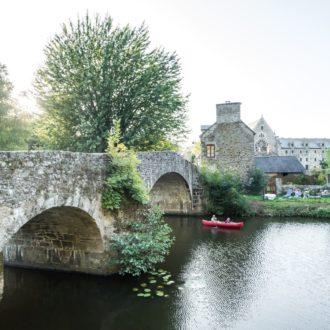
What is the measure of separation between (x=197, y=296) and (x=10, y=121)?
74.9 feet

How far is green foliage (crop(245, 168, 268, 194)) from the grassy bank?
12.8 ft

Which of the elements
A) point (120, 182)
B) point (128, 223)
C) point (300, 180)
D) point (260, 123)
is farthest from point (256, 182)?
point (260, 123)

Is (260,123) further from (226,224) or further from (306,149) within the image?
(226,224)

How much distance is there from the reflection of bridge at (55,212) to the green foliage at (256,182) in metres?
16.8

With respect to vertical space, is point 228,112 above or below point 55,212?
above

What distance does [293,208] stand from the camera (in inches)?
925

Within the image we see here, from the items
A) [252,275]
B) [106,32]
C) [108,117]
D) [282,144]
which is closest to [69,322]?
[252,275]

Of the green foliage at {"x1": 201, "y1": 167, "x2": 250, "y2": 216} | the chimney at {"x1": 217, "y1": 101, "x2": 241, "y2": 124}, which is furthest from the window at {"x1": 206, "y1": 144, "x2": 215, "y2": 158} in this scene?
the green foliage at {"x1": 201, "y1": 167, "x2": 250, "y2": 216}

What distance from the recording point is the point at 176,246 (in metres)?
15.6

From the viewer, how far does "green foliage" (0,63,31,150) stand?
26.1m

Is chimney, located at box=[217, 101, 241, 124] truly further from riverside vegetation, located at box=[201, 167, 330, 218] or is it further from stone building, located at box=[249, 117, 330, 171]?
stone building, located at box=[249, 117, 330, 171]

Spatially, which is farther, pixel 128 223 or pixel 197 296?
pixel 128 223

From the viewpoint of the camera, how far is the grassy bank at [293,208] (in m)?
22.9

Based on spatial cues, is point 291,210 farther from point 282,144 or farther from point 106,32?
point 282,144
